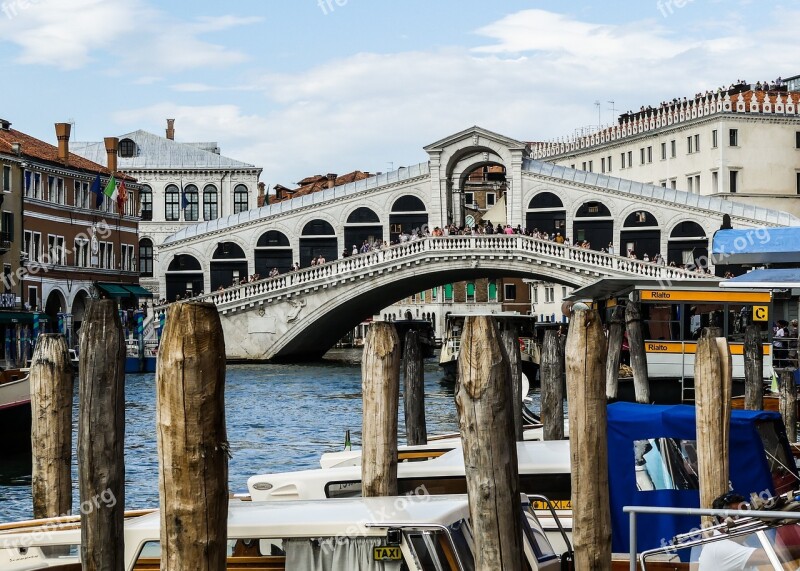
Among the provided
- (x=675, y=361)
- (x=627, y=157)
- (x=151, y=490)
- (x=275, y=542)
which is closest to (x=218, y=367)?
(x=275, y=542)

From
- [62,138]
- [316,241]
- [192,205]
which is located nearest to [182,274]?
[316,241]

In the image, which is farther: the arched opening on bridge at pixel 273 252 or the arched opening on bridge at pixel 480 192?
the arched opening on bridge at pixel 480 192

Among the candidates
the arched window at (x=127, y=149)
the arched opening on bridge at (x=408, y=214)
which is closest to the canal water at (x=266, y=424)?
the arched opening on bridge at (x=408, y=214)

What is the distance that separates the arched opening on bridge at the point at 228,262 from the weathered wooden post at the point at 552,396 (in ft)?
92.0

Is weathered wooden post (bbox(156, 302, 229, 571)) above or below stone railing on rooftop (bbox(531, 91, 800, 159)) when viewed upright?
below

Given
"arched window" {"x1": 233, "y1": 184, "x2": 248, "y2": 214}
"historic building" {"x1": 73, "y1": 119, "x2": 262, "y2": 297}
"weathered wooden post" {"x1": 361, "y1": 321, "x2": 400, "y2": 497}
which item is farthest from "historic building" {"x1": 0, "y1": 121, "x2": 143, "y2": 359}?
"weathered wooden post" {"x1": 361, "y1": 321, "x2": 400, "y2": 497}

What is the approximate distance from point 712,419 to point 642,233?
31223 mm

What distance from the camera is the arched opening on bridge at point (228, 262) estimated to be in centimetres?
3962

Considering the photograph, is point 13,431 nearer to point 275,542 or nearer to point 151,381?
point 275,542

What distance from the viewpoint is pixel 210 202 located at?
5212cm

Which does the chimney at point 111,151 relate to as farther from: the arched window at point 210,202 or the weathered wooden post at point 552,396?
the weathered wooden post at point 552,396

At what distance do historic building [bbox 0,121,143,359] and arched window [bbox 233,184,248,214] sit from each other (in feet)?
35.3

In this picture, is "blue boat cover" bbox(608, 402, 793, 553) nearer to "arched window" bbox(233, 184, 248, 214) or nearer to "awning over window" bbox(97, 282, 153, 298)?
"awning over window" bbox(97, 282, 153, 298)

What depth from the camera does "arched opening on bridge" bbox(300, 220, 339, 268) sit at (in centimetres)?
3953
